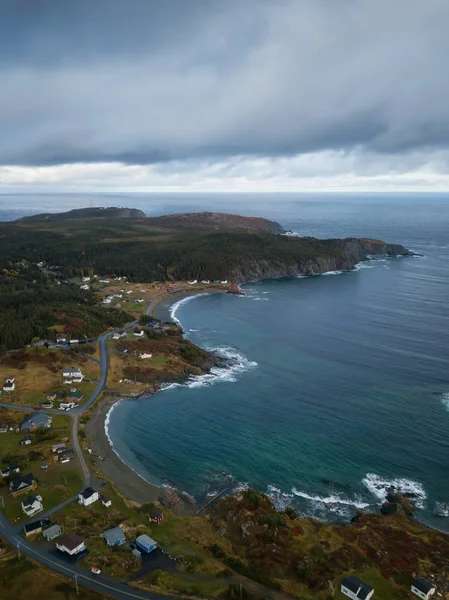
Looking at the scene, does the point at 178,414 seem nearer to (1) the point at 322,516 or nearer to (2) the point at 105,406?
(2) the point at 105,406

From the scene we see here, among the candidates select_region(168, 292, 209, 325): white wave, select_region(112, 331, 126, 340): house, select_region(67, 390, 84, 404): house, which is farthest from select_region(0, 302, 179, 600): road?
select_region(168, 292, 209, 325): white wave

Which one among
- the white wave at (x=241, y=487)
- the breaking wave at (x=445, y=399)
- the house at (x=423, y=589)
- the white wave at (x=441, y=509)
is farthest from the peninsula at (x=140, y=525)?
the breaking wave at (x=445, y=399)

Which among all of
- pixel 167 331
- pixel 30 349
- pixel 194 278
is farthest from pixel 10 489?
pixel 194 278

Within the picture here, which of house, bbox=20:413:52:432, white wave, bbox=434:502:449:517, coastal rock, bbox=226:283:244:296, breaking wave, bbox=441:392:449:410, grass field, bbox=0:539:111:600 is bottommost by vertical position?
white wave, bbox=434:502:449:517

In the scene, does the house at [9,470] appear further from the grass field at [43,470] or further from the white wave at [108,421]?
the white wave at [108,421]

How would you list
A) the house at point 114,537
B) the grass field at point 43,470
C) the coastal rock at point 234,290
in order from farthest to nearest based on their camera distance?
the coastal rock at point 234,290, the grass field at point 43,470, the house at point 114,537

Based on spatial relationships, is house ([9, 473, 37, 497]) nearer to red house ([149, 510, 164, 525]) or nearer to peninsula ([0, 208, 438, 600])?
peninsula ([0, 208, 438, 600])
